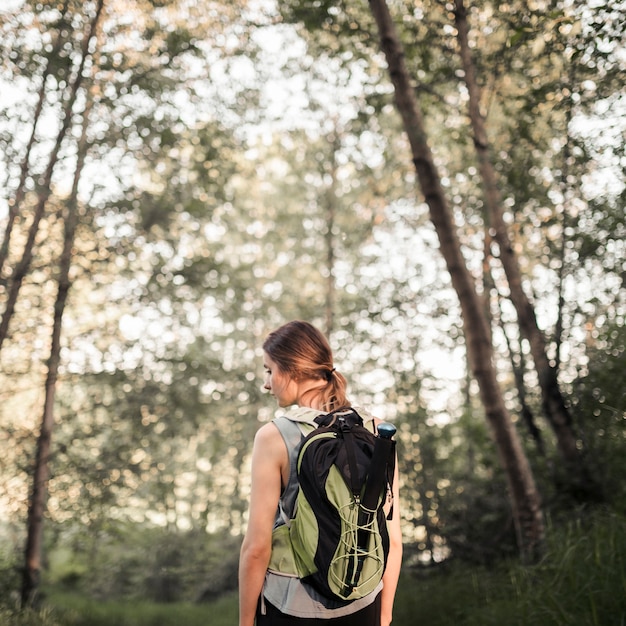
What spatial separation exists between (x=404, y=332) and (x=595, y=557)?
6.68m

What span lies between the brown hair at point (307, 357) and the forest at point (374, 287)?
2932 millimetres

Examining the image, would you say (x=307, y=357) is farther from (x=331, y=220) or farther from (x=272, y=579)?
(x=331, y=220)

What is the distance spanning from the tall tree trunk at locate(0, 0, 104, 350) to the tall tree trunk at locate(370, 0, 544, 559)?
4276 mm

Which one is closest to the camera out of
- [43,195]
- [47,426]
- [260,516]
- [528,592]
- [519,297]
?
[260,516]

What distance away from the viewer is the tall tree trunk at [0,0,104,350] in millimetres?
7979

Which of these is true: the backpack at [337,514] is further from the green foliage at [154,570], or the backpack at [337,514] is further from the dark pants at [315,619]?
the green foliage at [154,570]

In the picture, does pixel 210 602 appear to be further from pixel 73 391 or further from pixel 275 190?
pixel 275 190

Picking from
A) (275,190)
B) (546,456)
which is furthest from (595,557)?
(275,190)

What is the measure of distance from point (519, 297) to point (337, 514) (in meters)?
6.18

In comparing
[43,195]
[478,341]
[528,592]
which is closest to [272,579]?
[528,592]

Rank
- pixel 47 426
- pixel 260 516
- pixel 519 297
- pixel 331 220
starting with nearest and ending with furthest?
pixel 260 516
pixel 519 297
pixel 47 426
pixel 331 220

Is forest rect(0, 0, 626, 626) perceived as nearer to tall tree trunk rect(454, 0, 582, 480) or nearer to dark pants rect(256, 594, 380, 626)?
tall tree trunk rect(454, 0, 582, 480)

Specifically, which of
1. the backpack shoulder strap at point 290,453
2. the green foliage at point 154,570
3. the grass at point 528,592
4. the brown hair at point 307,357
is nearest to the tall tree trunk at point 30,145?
the grass at point 528,592

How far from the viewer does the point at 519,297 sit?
7.80m
